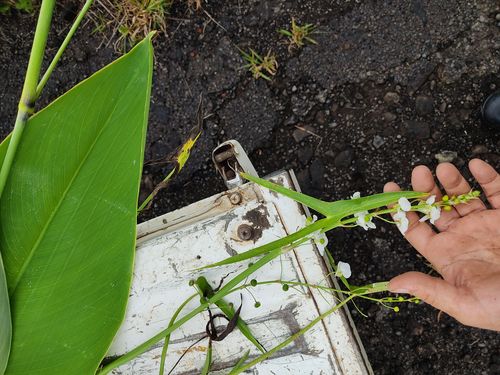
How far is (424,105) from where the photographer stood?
1361 mm

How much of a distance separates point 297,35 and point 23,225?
86cm

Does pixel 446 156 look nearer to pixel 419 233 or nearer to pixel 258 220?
pixel 419 233

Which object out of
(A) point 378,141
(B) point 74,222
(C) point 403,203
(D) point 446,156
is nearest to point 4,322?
(B) point 74,222

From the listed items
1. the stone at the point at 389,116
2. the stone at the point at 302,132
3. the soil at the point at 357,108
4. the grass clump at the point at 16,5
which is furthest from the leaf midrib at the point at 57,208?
the grass clump at the point at 16,5

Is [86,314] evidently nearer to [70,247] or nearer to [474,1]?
[70,247]

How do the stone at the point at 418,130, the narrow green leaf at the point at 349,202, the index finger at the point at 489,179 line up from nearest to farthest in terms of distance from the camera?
1. the narrow green leaf at the point at 349,202
2. the index finger at the point at 489,179
3. the stone at the point at 418,130

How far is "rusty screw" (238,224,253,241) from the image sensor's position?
1.05m

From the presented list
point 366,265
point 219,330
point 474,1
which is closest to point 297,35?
point 474,1

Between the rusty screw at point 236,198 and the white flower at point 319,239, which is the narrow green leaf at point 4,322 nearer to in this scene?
the rusty screw at point 236,198

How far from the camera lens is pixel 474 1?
1.33 metres

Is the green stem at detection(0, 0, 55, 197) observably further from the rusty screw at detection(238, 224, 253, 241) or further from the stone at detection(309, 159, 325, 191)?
the stone at detection(309, 159, 325, 191)

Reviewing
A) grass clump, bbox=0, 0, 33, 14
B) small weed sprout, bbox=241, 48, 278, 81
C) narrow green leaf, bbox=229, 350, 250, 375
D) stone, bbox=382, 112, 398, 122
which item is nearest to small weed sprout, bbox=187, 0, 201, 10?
small weed sprout, bbox=241, 48, 278, 81

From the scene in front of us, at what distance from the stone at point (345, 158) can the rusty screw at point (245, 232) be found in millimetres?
444

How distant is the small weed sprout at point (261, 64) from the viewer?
1421 mm
